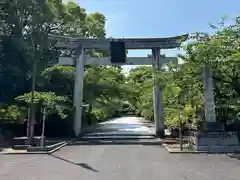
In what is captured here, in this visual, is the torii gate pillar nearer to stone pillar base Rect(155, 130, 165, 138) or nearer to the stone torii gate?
the stone torii gate

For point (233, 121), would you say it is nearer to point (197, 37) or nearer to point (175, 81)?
point (175, 81)

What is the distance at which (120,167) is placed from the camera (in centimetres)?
805

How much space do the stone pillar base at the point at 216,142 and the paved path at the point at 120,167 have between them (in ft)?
3.60

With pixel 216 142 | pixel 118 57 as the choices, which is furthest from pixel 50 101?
pixel 216 142

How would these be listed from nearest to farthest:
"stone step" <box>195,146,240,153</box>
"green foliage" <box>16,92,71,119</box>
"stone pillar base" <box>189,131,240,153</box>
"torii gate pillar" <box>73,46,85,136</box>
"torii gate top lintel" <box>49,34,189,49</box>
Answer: "stone step" <box>195,146,240,153</box>, "stone pillar base" <box>189,131,240,153</box>, "green foliage" <box>16,92,71,119</box>, "torii gate top lintel" <box>49,34,189,49</box>, "torii gate pillar" <box>73,46,85,136</box>

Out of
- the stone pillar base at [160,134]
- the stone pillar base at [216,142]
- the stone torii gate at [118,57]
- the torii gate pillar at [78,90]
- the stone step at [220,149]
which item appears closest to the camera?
the stone step at [220,149]

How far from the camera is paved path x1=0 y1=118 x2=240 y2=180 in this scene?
6840mm

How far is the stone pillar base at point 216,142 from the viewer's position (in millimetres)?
11078

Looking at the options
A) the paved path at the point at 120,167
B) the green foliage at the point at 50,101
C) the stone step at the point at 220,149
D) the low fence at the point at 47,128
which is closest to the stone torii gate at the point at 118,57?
the low fence at the point at 47,128

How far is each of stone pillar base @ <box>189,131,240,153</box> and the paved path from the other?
1098mm

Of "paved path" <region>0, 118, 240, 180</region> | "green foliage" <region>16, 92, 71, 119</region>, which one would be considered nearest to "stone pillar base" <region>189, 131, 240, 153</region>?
"paved path" <region>0, 118, 240, 180</region>

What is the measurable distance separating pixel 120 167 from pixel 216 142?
4971mm

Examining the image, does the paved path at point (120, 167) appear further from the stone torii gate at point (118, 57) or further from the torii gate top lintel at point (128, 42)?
the torii gate top lintel at point (128, 42)

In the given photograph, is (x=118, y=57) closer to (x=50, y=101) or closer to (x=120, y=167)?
(x=50, y=101)
